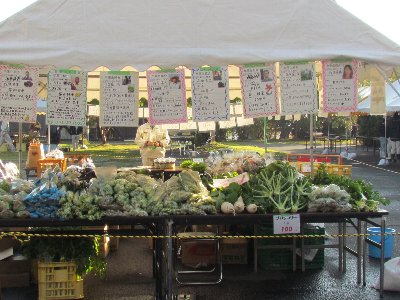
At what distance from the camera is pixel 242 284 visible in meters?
6.46

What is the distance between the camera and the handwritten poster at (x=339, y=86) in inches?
232

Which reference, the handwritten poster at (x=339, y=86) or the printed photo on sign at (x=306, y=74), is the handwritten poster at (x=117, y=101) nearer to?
the printed photo on sign at (x=306, y=74)

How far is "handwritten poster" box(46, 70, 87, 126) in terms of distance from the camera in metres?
5.66

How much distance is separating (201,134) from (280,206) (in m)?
22.9

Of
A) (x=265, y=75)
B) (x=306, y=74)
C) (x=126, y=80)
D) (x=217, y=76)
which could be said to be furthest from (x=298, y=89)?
(x=126, y=80)

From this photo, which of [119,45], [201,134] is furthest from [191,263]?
[201,134]

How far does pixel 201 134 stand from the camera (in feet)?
92.5

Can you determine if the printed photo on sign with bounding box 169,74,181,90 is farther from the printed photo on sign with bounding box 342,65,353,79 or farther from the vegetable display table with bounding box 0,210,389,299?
the printed photo on sign with bounding box 342,65,353,79

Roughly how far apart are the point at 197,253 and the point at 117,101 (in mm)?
2366

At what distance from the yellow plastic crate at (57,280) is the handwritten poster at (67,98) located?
1.46 metres

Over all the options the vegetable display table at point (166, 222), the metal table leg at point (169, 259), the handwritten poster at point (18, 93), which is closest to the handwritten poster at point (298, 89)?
the vegetable display table at point (166, 222)

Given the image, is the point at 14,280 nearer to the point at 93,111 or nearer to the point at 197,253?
the point at 197,253

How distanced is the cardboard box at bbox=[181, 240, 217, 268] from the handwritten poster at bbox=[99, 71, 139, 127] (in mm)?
1981

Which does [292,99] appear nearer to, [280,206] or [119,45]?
[280,206]
